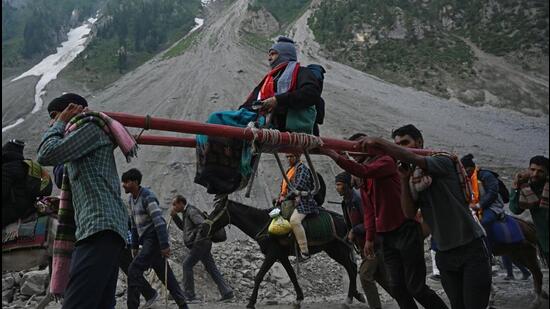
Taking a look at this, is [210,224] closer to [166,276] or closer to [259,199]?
[166,276]

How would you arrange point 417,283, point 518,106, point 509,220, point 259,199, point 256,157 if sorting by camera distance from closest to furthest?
point 256,157, point 417,283, point 509,220, point 259,199, point 518,106

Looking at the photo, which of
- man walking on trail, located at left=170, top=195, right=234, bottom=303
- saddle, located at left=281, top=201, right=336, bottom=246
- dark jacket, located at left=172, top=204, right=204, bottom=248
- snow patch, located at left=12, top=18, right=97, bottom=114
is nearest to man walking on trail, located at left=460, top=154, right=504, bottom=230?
saddle, located at left=281, top=201, right=336, bottom=246

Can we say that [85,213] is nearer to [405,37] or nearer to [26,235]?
[26,235]

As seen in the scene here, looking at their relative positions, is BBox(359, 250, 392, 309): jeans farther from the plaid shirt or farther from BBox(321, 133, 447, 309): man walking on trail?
the plaid shirt

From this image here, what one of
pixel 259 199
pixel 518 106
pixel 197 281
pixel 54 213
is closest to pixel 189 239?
pixel 197 281

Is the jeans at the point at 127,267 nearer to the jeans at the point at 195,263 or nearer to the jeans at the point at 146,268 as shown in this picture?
the jeans at the point at 146,268

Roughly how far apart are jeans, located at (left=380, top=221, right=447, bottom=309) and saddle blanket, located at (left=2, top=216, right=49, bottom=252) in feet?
10.3

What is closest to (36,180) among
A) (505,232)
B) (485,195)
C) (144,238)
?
(144,238)

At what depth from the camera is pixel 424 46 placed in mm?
45594

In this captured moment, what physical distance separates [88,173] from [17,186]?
6.44ft

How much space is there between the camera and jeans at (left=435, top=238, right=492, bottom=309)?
11.3 feet

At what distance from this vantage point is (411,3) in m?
51.9

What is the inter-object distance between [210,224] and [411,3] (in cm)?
4974

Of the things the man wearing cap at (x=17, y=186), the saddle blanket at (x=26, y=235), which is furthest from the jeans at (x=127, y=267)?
the man wearing cap at (x=17, y=186)
